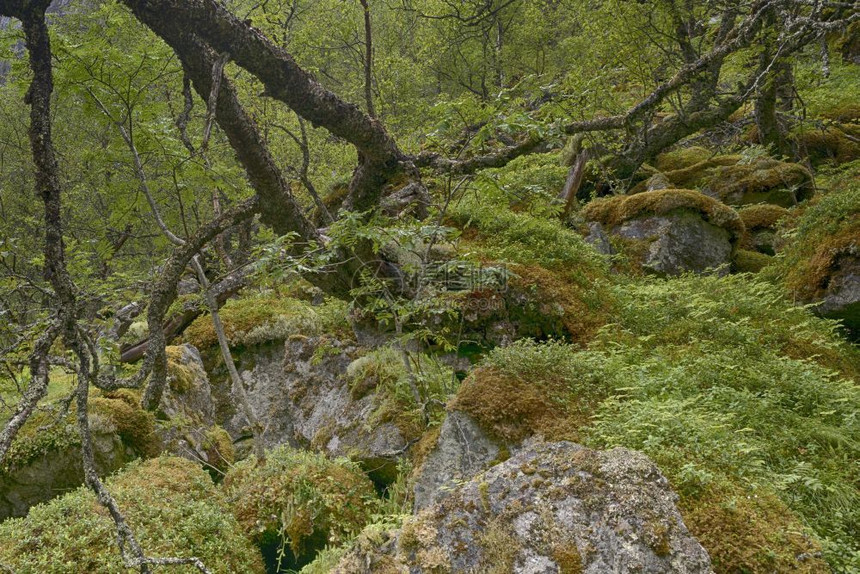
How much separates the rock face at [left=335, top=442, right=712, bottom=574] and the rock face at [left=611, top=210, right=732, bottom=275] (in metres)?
6.51

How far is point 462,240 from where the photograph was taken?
7.70 metres

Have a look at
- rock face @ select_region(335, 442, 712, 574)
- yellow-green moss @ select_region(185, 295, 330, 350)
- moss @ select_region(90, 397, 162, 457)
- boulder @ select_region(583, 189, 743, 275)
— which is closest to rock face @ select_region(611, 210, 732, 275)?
boulder @ select_region(583, 189, 743, 275)

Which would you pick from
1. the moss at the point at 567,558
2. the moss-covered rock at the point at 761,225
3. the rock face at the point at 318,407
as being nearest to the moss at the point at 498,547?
the moss at the point at 567,558

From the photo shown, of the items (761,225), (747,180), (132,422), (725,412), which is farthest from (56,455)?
(747,180)

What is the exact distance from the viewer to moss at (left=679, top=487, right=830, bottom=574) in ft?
7.04

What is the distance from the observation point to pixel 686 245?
845 centimetres

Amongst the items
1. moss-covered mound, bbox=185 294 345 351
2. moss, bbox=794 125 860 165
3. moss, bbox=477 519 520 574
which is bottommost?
moss, bbox=477 519 520 574

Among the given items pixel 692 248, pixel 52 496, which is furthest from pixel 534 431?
pixel 692 248

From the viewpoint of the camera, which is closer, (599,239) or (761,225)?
(599,239)

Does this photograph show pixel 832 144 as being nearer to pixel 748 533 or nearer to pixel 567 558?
pixel 748 533

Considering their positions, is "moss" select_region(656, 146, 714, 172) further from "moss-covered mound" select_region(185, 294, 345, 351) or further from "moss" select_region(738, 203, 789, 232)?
"moss-covered mound" select_region(185, 294, 345, 351)

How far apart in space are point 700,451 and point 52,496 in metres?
6.74

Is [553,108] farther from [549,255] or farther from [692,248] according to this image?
[692,248]

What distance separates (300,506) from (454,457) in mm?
1765
